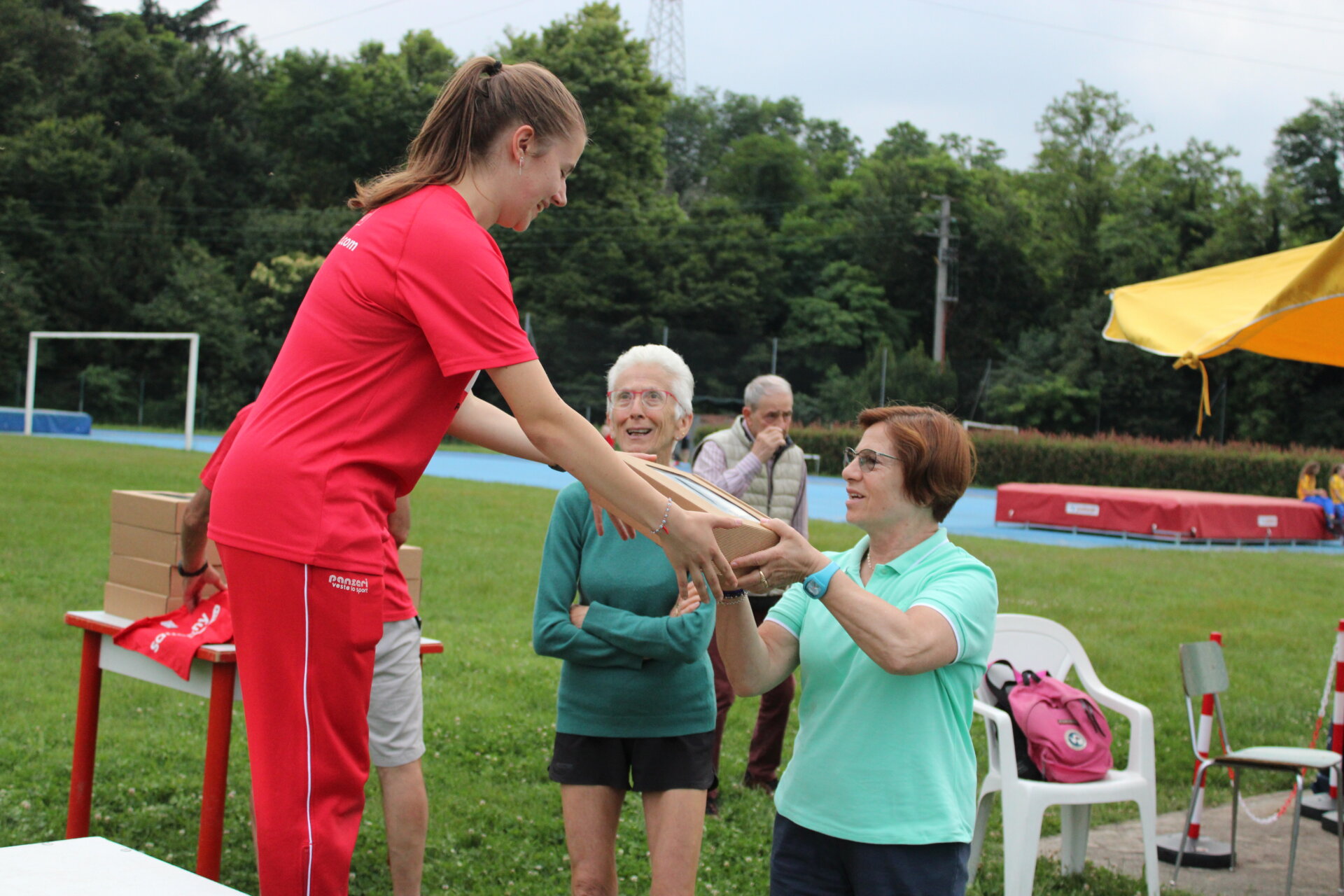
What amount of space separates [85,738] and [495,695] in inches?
128

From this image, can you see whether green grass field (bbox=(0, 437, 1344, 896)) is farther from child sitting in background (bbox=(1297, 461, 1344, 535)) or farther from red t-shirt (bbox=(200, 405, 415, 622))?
child sitting in background (bbox=(1297, 461, 1344, 535))

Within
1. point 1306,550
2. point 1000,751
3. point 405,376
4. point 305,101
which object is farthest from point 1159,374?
point 405,376

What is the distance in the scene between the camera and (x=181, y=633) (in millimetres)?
3623

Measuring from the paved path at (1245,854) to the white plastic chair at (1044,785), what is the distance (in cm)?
36

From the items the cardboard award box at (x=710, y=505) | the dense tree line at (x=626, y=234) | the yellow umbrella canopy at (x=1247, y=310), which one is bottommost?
the cardboard award box at (x=710, y=505)

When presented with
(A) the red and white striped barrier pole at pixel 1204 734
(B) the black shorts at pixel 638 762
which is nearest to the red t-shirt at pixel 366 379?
(B) the black shorts at pixel 638 762

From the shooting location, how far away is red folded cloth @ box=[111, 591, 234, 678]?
3.53 meters

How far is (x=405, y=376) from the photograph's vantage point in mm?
1987

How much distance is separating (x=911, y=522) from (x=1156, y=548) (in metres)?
16.5

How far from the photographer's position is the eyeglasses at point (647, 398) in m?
3.54

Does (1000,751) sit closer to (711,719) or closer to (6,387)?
(711,719)

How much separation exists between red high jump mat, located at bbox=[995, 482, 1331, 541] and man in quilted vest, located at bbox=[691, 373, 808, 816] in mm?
14838

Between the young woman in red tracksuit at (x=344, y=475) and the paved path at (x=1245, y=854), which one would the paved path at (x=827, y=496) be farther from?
the young woman in red tracksuit at (x=344, y=475)

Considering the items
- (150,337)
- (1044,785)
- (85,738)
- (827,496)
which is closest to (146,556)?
(85,738)
